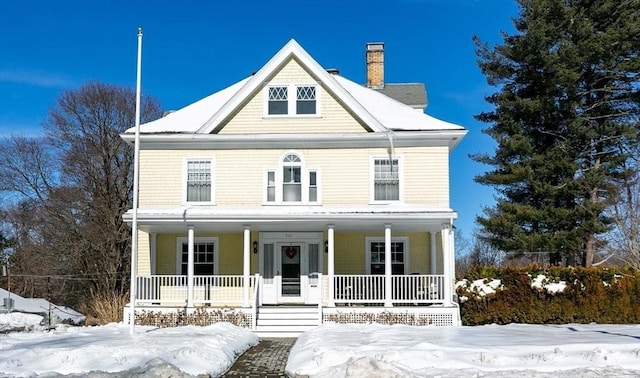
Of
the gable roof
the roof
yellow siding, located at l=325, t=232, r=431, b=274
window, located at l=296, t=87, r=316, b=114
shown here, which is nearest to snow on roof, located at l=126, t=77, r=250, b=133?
the gable roof

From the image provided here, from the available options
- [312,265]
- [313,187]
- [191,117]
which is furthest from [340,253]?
[191,117]

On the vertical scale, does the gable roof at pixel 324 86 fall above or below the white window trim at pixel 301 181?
above

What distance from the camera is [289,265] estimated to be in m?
21.1

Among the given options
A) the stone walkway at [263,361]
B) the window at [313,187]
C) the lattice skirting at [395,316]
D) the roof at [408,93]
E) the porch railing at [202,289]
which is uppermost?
the roof at [408,93]

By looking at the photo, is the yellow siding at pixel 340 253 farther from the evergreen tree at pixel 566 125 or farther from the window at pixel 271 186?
the evergreen tree at pixel 566 125

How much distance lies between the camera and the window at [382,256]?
21.2 m

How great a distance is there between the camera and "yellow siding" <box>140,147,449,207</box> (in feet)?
67.9

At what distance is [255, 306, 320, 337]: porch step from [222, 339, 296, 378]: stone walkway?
2.14 m

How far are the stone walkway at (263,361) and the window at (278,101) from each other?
8.15 meters

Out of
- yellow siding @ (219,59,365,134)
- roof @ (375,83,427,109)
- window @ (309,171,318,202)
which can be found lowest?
window @ (309,171,318,202)

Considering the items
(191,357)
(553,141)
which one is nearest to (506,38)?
(553,141)

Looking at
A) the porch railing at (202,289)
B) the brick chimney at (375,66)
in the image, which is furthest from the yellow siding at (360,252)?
the brick chimney at (375,66)

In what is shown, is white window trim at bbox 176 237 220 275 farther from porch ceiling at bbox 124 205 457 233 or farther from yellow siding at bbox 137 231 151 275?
porch ceiling at bbox 124 205 457 233

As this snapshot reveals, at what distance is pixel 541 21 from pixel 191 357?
22806mm
